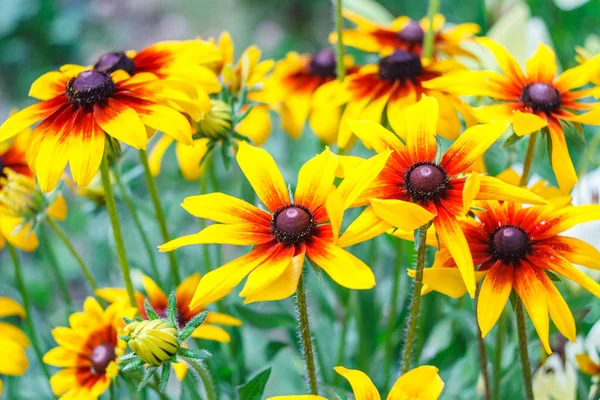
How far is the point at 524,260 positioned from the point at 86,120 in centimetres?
38

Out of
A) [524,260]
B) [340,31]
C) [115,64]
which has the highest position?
[340,31]

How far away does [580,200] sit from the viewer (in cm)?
88

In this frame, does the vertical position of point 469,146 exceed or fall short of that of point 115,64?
it falls short

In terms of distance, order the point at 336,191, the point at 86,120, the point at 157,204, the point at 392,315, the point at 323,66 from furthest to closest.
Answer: the point at 323,66 < the point at 392,315 < the point at 157,204 < the point at 86,120 < the point at 336,191

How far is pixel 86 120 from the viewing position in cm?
63

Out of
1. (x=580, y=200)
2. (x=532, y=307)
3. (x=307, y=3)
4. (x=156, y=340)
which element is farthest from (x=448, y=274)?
(x=307, y=3)

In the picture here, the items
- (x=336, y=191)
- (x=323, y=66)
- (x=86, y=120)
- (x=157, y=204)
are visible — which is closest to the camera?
(x=336, y=191)

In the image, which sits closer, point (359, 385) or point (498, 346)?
point (359, 385)

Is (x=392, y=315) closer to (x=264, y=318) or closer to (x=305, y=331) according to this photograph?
(x=264, y=318)

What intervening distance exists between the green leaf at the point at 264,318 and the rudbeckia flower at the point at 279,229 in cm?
33

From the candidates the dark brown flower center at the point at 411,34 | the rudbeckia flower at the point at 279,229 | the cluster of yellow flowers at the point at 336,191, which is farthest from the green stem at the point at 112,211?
the dark brown flower center at the point at 411,34

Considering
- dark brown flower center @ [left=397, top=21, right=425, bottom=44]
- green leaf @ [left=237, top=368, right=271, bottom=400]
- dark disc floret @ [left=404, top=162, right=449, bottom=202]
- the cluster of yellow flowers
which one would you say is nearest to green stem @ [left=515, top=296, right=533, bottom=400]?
the cluster of yellow flowers

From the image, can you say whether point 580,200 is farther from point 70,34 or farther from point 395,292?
point 70,34

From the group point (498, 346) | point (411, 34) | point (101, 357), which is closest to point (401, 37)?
point (411, 34)
